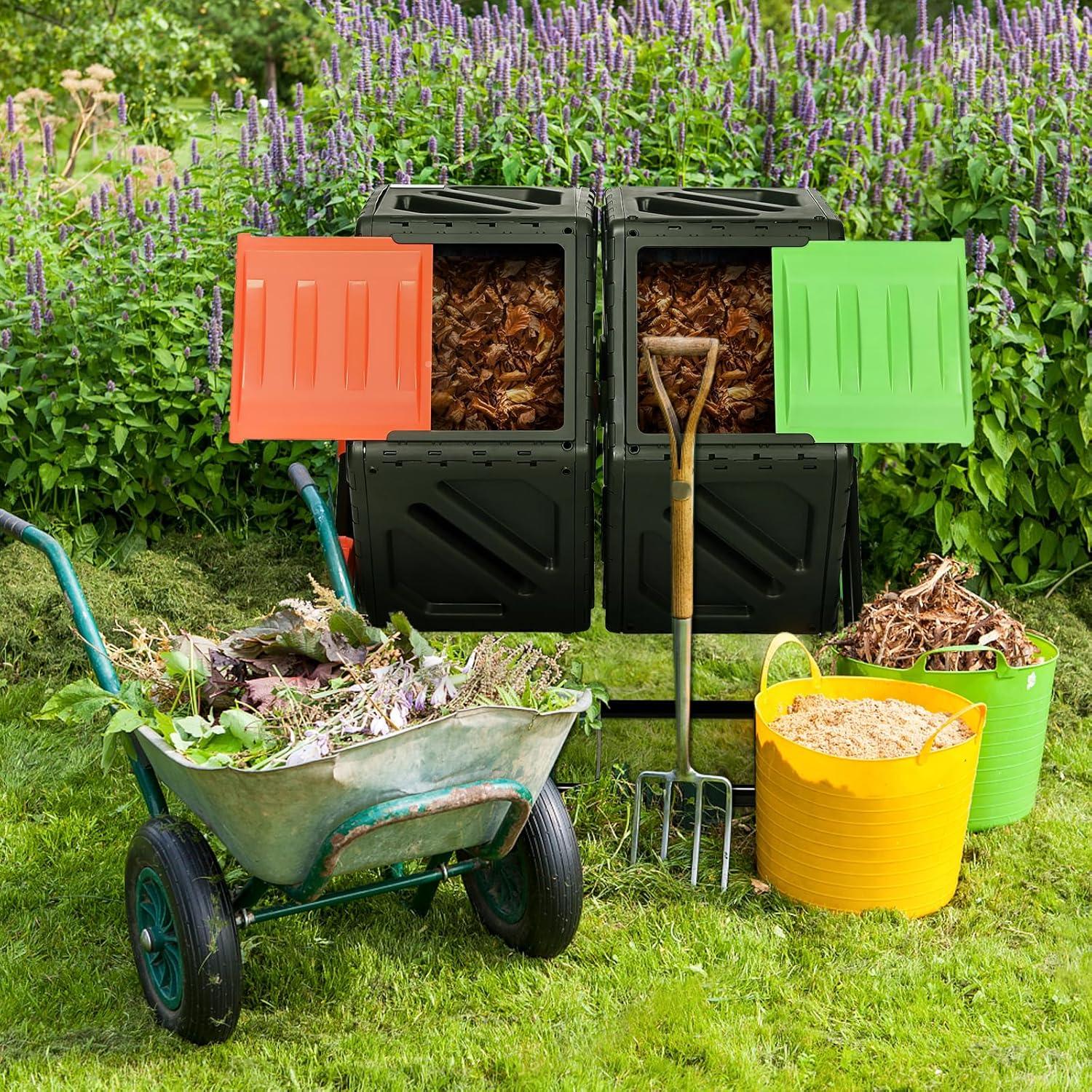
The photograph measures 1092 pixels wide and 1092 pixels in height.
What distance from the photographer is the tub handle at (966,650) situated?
3.12 m

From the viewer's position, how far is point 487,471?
3.02m

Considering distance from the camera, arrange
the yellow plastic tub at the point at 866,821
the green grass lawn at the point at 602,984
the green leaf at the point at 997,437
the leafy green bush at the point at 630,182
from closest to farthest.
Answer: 1. the green grass lawn at the point at 602,984
2. the yellow plastic tub at the point at 866,821
3. the green leaf at the point at 997,437
4. the leafy green bush at the point at 630,182

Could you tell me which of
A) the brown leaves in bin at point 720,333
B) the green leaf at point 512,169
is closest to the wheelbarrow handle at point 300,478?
the brown leaves in bin at point 720,333

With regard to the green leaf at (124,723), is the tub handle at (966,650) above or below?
below

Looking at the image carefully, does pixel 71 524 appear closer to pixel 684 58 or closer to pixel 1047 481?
pixel 684 58

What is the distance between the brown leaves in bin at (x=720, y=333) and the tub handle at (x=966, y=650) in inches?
26.7

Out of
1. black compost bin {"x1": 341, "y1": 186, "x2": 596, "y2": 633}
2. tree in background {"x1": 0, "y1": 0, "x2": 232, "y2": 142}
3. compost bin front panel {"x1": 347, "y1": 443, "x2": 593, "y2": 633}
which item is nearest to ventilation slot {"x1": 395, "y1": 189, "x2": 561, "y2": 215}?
black compost bin {"x1": 341, "y1": 186, "x2": 596, "y2": 633}

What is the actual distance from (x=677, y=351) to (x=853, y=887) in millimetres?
1274

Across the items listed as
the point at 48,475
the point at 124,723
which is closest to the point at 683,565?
the point at 124,723

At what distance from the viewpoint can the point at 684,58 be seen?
14.9 ft

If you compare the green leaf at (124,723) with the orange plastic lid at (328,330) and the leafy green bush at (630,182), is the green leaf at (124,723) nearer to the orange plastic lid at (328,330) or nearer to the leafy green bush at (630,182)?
the orange plastic lid at (328,330)

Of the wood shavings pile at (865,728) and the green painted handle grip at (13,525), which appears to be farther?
the wood shavings pile at (865,728)

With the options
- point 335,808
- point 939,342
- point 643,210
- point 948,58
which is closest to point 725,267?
point 643,210

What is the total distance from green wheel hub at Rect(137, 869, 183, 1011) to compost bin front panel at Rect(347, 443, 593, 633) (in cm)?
97
